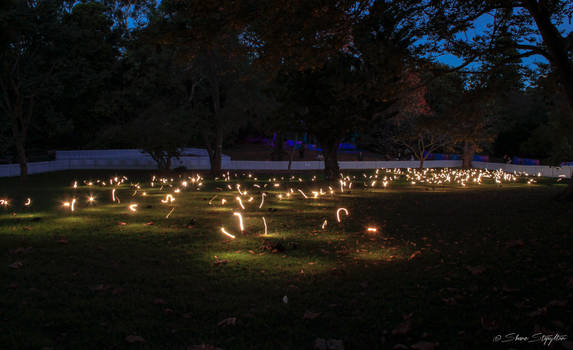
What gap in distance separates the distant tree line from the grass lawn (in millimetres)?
5003

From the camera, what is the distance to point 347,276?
6.34 metres

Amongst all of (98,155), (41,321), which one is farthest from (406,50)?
(98,155)

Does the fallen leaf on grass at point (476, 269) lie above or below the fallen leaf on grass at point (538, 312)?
above

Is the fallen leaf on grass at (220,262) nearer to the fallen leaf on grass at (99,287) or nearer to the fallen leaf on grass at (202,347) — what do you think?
the fallen leaf on grass at (99,287)

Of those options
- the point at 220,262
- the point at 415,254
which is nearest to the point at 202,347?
the point at 220,262

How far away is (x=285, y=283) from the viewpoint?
6016 mm

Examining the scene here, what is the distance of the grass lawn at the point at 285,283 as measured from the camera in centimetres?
429

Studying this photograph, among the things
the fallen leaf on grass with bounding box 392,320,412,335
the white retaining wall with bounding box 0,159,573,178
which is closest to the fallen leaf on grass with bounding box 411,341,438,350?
the fallen leaf on grass with bounding box 392,320,412,335

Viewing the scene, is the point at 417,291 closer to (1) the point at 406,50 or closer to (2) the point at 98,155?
(1) the point at 406,50

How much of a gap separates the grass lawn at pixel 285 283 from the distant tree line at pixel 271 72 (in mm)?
5003

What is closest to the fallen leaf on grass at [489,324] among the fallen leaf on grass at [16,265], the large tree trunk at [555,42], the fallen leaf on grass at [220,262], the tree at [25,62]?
the fallen leaf on grass at [220,262]

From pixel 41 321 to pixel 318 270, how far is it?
386 cm

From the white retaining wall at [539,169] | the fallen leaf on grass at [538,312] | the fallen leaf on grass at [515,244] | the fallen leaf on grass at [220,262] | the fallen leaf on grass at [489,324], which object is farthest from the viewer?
the white retaining wall at [539,169]

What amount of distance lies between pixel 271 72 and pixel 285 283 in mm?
9053
